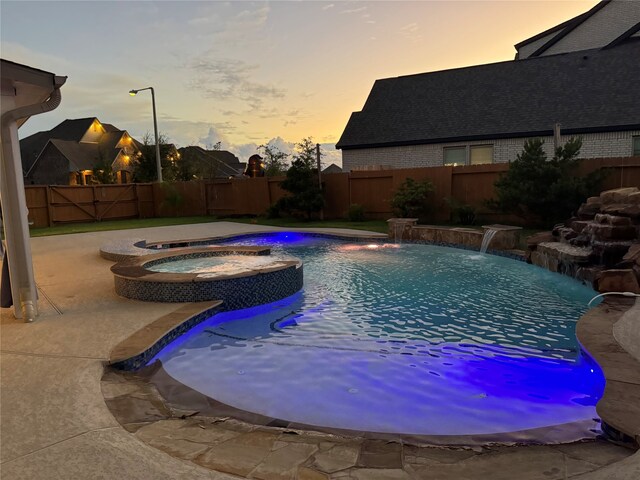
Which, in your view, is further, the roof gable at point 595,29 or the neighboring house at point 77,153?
the neighboring house at point 77,153

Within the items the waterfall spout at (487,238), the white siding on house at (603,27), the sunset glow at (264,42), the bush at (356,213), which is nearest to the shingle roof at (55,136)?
the sunset glow at (264,42)

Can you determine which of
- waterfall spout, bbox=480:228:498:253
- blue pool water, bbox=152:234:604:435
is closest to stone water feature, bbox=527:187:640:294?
blue pool water, bbox=152:234:604:435

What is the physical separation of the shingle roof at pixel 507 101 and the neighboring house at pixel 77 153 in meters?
25.0

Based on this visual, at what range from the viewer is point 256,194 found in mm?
20234

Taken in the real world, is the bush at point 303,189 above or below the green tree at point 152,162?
below

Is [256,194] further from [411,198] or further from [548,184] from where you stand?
[548,184]

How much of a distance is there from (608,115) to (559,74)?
143 inches

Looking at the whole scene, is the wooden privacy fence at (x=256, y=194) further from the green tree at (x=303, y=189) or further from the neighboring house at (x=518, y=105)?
the neighboring house at (x=518, y=105)

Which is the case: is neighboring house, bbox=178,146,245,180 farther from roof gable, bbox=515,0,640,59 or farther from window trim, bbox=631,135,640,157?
window trim, bbox=631,135,640,157

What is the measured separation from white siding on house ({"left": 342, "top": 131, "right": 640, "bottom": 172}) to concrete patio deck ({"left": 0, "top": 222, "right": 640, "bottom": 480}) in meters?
15.3

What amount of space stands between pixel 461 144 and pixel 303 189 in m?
6.93

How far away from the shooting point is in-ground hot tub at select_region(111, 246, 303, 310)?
568cm

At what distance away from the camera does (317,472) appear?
7.07 feet

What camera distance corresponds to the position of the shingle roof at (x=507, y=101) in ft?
51.6
